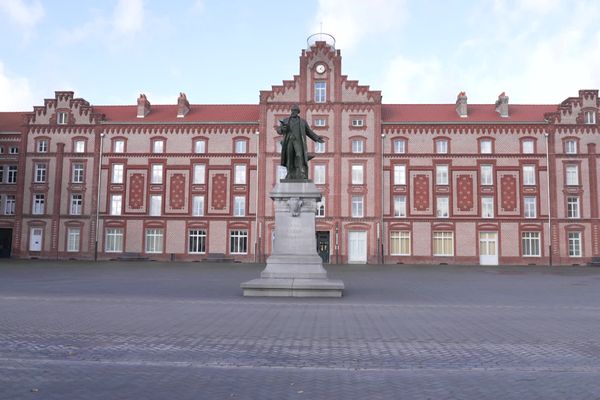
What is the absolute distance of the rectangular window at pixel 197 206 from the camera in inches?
1977

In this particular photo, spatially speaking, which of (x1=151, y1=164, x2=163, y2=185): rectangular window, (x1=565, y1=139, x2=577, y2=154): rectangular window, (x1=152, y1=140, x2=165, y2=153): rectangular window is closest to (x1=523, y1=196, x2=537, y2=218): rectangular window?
(x1=565, y1=139, x2=577, y2=154): rectangular window

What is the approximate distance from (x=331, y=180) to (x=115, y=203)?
22003 millimetres

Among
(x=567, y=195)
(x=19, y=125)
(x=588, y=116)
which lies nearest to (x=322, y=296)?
(x=567, y=195)

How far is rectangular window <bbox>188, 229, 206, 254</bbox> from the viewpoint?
49719 mm

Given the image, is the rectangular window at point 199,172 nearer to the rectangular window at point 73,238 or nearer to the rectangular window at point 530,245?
the rectangular window at point 73,238

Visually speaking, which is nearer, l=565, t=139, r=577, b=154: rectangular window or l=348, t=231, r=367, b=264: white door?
l=348, t=231, r=367, b=264: white door

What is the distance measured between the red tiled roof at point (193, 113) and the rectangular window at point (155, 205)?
8.11 metres

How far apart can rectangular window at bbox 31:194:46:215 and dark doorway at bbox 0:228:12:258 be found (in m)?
4.19

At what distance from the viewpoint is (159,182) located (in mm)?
50688

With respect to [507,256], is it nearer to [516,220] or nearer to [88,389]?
[516,220]

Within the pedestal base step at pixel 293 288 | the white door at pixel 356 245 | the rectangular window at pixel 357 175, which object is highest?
the rectangular window at pixel 357 175

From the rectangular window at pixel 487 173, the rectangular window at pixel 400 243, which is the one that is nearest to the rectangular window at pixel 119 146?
the rectangular window at pixel 400 243

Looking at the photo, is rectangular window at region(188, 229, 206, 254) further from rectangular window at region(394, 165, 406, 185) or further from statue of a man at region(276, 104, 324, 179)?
statue of a man at region(276, 104, 324, 179)

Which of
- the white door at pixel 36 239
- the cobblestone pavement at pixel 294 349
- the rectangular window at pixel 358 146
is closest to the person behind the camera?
the cobblestone pavement at pixel 294 349
